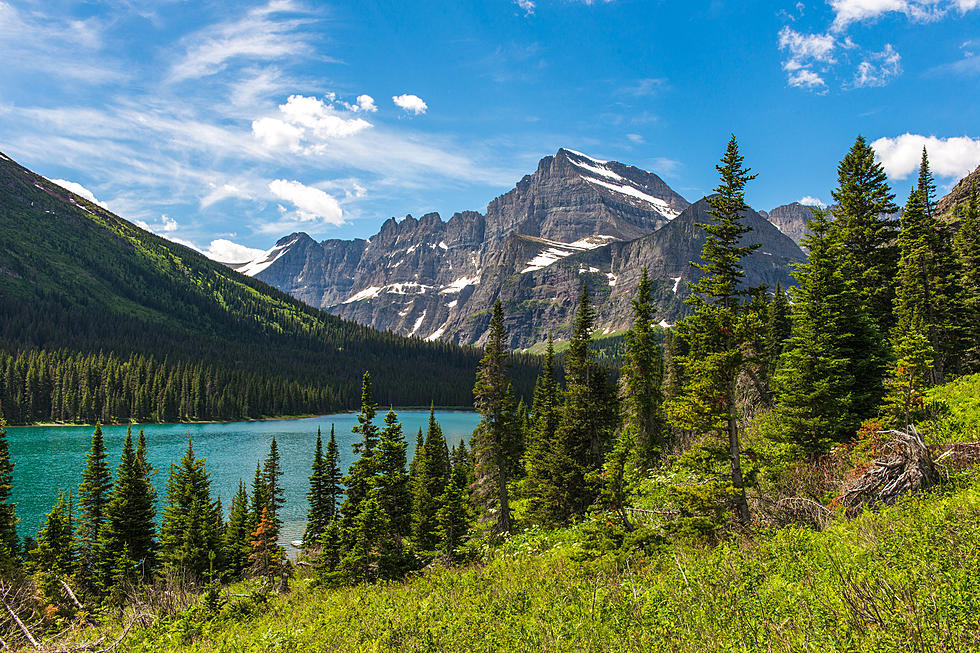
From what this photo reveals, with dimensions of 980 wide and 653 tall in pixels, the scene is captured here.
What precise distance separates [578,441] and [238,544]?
27574 mm

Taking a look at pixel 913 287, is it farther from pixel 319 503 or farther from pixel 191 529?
pixel 191 529

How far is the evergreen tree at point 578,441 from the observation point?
3003 centimetres

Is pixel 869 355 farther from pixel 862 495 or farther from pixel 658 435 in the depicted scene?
pixel 658 435

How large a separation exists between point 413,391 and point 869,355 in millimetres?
185398

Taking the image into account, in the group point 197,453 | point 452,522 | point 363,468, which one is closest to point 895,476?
point 452,522

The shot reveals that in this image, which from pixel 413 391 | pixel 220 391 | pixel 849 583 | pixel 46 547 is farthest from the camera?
pixel 413 391

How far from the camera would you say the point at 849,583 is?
23.4ft

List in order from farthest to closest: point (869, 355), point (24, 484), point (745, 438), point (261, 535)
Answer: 1. point (24, 484)
2. point (261, 535)
3. point (745, 438)
4. point (869, 355)

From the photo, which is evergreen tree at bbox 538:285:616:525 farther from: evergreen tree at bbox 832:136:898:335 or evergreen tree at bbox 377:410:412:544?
evergreen tree at bbox 832:136:898:335

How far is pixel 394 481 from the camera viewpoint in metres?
27.6

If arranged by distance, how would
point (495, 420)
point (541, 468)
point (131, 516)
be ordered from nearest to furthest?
point (541, 468), point (495, 420), point (131, 516)

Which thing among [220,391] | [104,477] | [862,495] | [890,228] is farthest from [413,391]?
[862,495]

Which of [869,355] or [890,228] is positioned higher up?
[890,228]

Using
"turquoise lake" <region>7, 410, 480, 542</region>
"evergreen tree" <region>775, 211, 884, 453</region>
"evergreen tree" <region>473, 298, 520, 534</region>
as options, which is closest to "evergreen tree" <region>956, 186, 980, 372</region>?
"evergreen tree" <region>775, 211, 884, 453</region>
